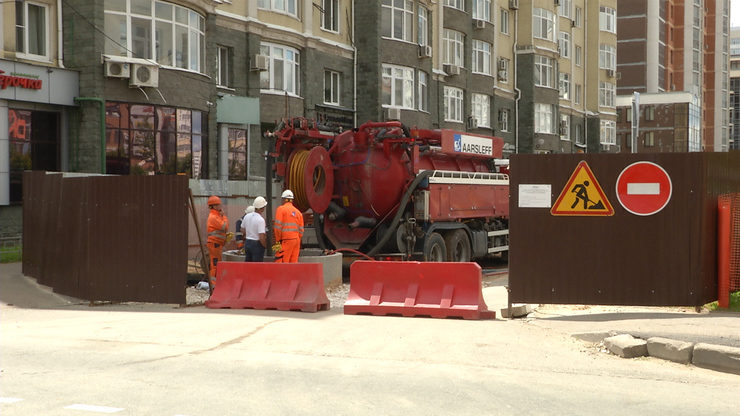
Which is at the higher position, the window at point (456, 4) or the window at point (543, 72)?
the window at point (456, 4)

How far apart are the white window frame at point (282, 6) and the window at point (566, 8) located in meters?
32.8

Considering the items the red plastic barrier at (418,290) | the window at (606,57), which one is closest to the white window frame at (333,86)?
the red plastic barrier at (418,290)

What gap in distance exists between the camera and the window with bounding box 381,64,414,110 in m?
37.3

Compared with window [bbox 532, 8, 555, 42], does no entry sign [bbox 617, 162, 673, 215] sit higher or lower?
lower

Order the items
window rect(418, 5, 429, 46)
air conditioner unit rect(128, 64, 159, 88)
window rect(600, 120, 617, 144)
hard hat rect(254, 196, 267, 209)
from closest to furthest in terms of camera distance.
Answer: hard hat rect(254, 196, 267, 209) < air conditioner unit rect(128, 64, 159, 88) < window rect(418, 5, 429, 46) < window rect(600, 120, 617, 144)

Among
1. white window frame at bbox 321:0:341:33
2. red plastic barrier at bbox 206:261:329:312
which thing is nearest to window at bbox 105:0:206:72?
white window frame at bbox 321:0:341:33

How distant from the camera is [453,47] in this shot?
147 feet

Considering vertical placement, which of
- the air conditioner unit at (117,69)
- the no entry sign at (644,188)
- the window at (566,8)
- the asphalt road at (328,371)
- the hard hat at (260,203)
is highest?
the window at (566,8)

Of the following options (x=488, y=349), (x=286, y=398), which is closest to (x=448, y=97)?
(x=488, y=349)

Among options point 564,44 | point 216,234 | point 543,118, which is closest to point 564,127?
point 543,118

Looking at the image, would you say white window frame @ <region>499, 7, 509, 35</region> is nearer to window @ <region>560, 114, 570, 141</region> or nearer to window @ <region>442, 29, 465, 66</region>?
window @ <region>442, 29, 465, 66</region>

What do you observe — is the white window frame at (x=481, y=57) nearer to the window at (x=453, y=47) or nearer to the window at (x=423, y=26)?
the window at (x=453, y=47)

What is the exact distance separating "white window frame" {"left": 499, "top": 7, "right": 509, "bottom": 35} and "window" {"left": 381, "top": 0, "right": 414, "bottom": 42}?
48.2 feet

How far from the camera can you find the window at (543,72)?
181 feet
